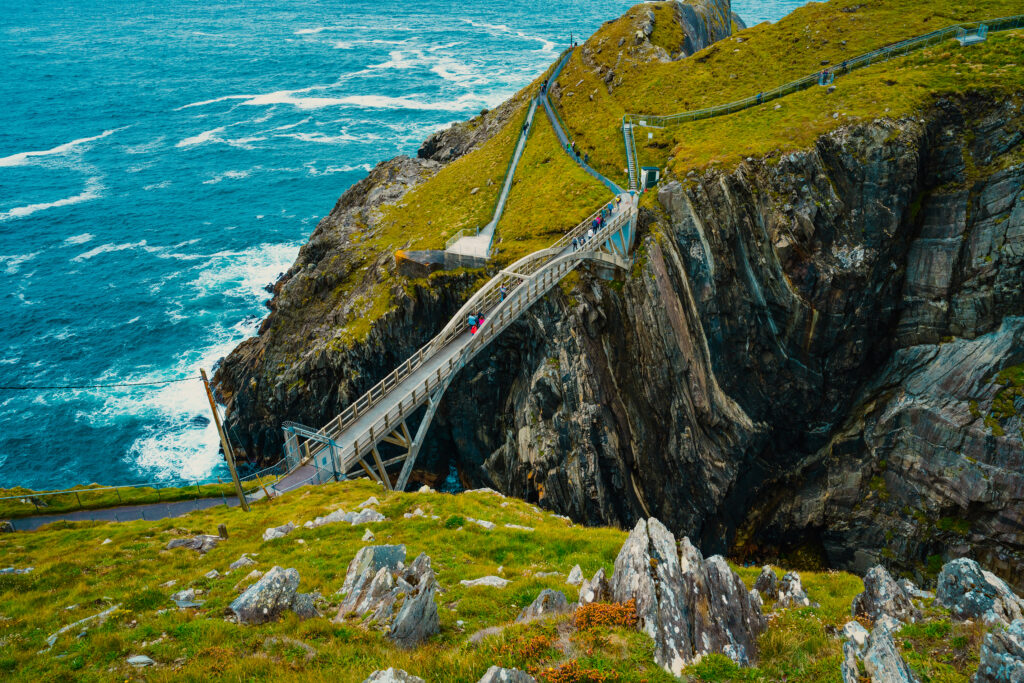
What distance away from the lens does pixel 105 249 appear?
85875 millimetres

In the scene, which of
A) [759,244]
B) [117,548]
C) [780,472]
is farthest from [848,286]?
[117,548]

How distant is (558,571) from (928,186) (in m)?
47.0

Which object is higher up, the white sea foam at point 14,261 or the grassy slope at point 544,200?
the grassy slope at point 544,200

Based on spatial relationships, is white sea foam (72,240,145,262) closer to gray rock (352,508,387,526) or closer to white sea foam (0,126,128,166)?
white sea foam (0,126,128,166)

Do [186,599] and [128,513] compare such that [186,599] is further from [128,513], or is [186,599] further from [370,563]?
[128,513]

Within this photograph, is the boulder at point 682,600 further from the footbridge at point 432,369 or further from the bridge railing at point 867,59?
the bridge railing at point 867,59

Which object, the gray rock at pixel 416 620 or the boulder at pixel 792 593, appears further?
the boulder at pixel 792 593

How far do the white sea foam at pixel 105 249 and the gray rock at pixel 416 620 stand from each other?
8967cm

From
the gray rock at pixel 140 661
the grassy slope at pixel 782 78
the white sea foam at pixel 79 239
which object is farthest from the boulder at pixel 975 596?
the white sea foam at pixel 79 239

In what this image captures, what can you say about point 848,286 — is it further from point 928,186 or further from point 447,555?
point 447,555

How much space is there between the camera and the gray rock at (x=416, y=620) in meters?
14.8

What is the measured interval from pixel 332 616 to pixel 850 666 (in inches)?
512

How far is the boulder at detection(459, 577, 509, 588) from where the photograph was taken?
1841 centimetres

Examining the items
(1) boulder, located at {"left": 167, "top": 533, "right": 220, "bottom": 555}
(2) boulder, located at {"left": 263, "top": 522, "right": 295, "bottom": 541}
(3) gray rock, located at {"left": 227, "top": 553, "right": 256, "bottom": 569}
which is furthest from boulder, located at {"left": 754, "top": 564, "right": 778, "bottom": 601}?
(1) boulder, located at {"left": 167, "top": 533, "right": 220, "bottom": 555}
